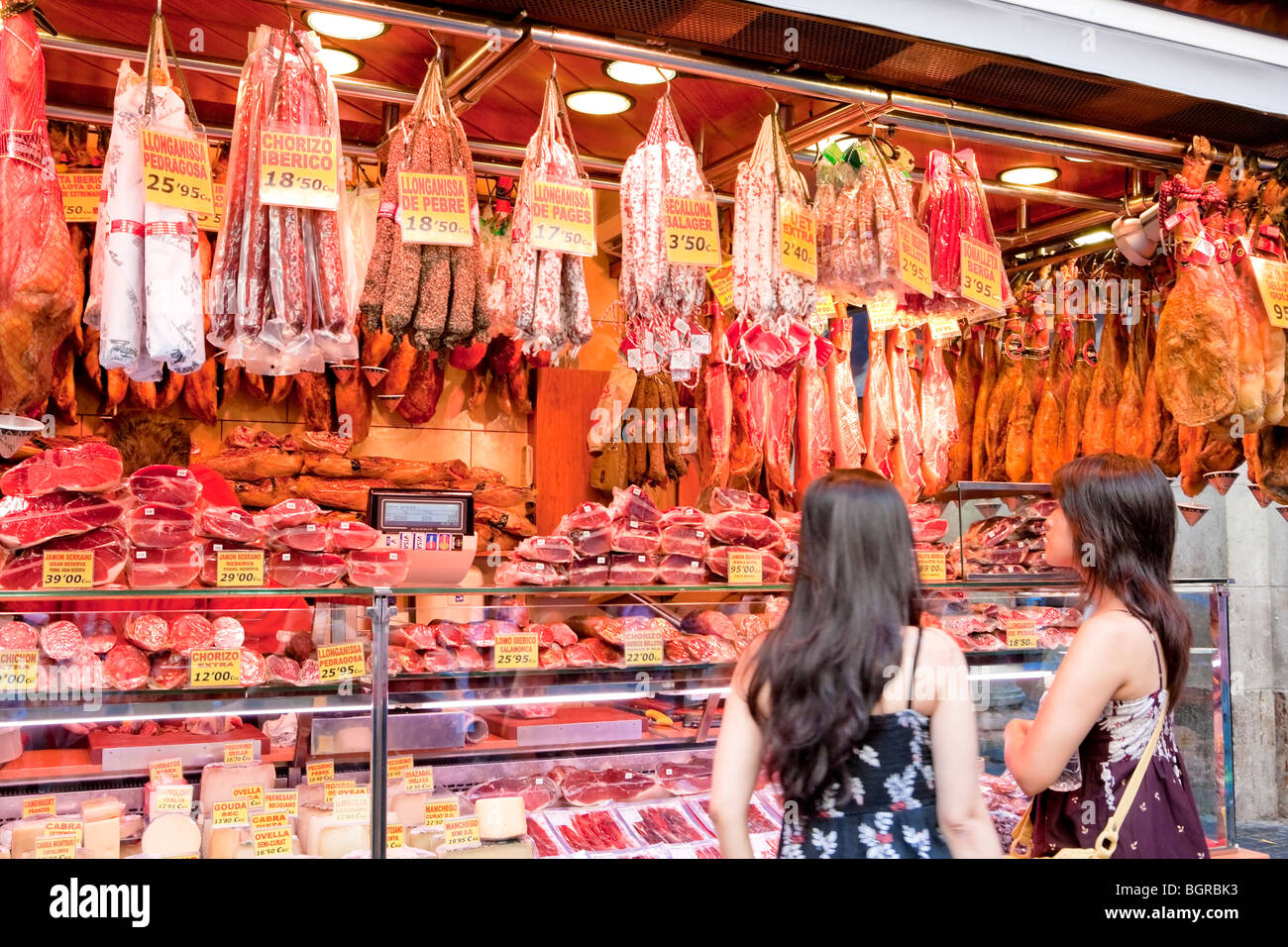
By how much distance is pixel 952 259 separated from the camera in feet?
14.4

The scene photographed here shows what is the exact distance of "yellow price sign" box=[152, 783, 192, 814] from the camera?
3.49 metres

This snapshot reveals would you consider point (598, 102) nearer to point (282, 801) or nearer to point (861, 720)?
point (282, 801)

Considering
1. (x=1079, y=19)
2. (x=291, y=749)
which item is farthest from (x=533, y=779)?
(x=1079, y=19)

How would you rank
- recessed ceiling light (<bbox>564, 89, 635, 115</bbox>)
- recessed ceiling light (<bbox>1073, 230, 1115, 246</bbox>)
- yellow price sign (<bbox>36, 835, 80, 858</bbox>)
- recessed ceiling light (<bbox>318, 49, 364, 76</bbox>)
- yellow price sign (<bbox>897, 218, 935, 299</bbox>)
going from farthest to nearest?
recessed ceiling light (<bbox>1073, 230, 1115, 246</bbox>)
recessed ceiling light (<bbox>564, 89, 635, 115</bbox>)
recessed ceiling light (<bbox>318, 49, 364, 76</bbox>)
yellow price sign (<bbox>897, 218, 935, 299</bbox>)
yellow price sign (<bbox>36, 835, 80, 858</bbox>)

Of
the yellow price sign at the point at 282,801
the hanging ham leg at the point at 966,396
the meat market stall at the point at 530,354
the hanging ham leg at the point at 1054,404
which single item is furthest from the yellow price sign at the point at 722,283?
the yellow price sign at the point at 282,801

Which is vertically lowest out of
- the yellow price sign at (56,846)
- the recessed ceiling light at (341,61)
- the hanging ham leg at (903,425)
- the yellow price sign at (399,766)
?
the yellow price sign at (56,846)

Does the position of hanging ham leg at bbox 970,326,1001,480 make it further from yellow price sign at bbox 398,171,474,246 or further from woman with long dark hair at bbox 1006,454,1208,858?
yellow price sign at bbox 398,171,474,246

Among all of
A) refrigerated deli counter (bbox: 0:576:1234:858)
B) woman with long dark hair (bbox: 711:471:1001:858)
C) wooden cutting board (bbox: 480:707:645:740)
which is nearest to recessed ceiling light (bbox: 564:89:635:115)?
refrigerated deli counter (bbox: 0:576:1234:858)

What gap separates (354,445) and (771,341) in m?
2.91

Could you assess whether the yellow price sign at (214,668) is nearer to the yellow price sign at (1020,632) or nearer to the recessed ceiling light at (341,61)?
the recessed ceiling light at (341,61)

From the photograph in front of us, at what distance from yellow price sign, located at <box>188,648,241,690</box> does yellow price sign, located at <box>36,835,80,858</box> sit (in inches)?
22.2

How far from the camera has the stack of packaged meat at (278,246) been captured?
11.4 ft

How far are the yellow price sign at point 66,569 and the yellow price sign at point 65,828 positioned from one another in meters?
Answer: 0.71

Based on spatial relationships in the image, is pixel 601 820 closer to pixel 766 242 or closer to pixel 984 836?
pixel 984 836
